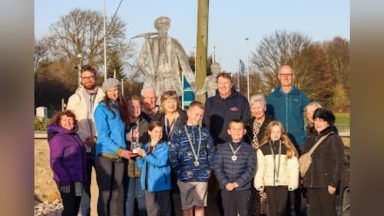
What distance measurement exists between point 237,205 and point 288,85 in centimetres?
125

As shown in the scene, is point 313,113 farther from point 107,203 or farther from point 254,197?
point 107,203

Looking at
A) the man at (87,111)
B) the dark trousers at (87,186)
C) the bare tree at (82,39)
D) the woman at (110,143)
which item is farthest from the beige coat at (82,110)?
the bare tree at (82,39)

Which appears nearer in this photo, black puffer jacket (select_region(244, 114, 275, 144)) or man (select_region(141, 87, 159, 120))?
black puffer jacket (select_region(244, 114, 275, 144))

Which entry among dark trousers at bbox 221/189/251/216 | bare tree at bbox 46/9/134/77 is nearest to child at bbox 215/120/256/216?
dark trousers at bbox 221/189/251/216

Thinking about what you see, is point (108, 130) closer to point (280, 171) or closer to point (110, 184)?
point (110, 184)

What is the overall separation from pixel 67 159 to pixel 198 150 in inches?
48.5

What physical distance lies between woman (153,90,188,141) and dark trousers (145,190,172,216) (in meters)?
0.55

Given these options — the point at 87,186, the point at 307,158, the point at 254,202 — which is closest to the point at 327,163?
the point at 307,158

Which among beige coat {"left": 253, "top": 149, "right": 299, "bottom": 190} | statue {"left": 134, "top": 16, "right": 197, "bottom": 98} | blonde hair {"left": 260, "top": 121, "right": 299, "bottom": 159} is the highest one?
statue {"left": 134, "top": 16, "right": 197, "bottom": 98}

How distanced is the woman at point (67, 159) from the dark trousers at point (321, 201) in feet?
7.24

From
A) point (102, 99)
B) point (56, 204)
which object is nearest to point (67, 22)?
point (56, 204)

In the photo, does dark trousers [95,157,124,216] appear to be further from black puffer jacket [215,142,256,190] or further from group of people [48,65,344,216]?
black puffer jacket [215,142,256,190]

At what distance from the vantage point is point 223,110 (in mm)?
6477

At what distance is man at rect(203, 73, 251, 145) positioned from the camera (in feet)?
21.1
